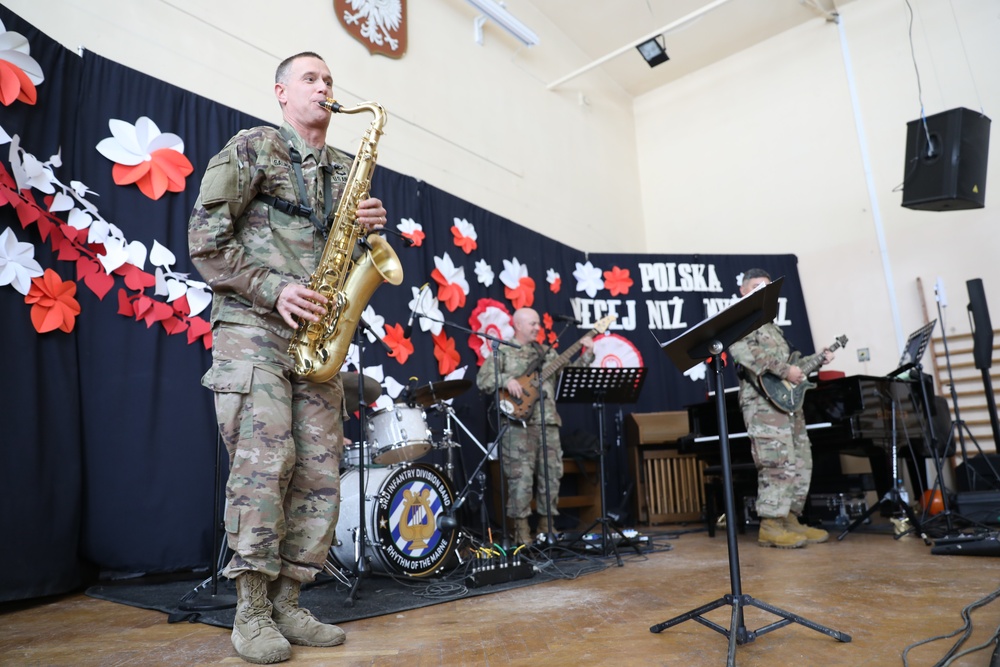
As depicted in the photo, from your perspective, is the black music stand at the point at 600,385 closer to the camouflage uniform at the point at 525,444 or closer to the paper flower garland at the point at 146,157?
the camouflage uniform at the point at 525,444

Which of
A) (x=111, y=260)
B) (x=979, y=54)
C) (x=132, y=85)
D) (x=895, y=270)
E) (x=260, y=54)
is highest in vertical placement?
(x=979, y=54)

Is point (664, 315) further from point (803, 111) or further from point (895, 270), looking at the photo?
point (803, 111)

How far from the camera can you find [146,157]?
13.5ft

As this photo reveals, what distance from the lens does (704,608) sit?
2229mm

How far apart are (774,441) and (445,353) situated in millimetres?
2644

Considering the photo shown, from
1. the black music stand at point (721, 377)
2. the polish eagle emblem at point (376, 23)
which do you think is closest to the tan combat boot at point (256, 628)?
the black music stand at point (721, 377)

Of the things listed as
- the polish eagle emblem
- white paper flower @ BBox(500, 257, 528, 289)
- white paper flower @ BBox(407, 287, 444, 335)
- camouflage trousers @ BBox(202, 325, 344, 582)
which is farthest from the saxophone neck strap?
white paper flower @ BBox(500, 257, 528, 289)

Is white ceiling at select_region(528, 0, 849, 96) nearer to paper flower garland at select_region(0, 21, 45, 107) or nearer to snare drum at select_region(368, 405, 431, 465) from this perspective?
paper flower garland at select_region(0, 21, 45, 107)

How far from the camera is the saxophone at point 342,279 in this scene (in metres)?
2.44

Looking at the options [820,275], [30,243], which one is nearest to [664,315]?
[820,275]

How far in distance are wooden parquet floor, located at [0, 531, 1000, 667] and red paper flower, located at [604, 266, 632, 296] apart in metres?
4.53

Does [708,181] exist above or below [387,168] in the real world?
above

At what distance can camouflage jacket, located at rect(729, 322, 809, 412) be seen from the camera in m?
4.74

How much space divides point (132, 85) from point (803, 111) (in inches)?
301
